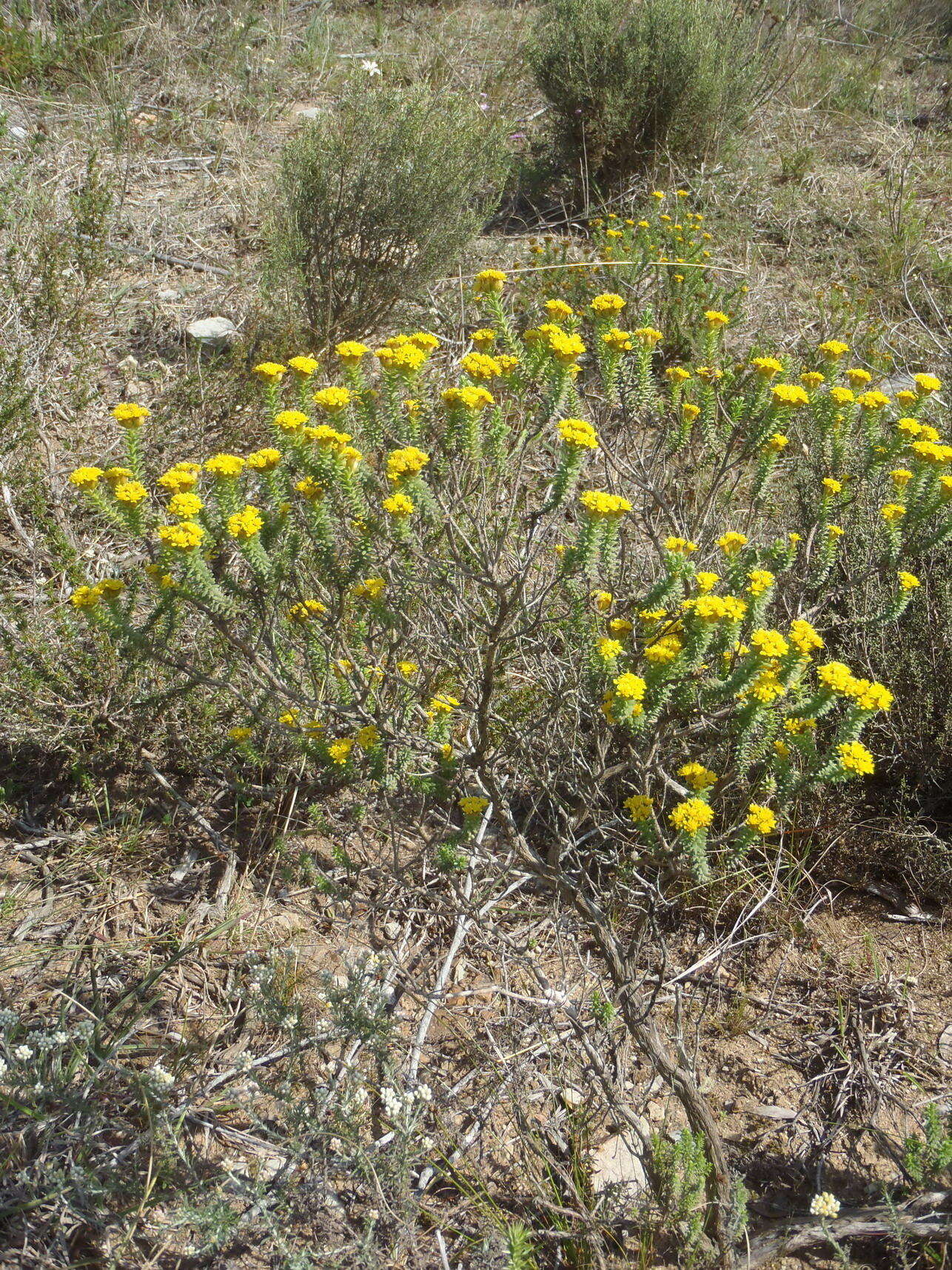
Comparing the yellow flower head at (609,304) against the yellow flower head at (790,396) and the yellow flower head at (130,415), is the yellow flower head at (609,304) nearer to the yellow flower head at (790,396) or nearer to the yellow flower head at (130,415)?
the yellow flower head at (790,396)

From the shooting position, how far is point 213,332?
438 centimetres

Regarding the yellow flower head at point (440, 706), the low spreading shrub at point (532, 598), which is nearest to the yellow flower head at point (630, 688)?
the low spreading shrub at point (532, 598)

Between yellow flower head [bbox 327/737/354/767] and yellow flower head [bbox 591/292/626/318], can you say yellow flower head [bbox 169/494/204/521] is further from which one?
yellow flower head [bbox 591/292/626/318]

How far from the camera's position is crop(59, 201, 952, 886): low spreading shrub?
76.4 inches

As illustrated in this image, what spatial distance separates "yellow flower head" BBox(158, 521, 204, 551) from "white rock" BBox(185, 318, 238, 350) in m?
2.85

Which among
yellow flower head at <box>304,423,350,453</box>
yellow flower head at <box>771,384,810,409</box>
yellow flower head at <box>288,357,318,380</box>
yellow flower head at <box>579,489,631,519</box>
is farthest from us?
yellow flower head at <box>771,384,810,409</box>

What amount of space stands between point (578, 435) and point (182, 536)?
82cm

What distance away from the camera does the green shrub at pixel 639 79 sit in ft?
17.9

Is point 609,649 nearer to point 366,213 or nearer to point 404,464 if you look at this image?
point 404,464

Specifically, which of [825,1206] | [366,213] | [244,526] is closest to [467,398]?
[244,526]

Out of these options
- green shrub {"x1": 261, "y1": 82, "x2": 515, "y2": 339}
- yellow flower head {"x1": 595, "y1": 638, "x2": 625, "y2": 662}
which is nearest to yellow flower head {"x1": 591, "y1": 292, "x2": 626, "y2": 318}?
yellow flower head {"x1": 595, "y1": 638, "x2": 625, "y2": 662}

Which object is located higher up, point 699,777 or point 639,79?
point 639,79

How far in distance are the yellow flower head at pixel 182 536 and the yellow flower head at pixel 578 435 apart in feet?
2.51

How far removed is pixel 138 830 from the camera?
2727 millimetres
